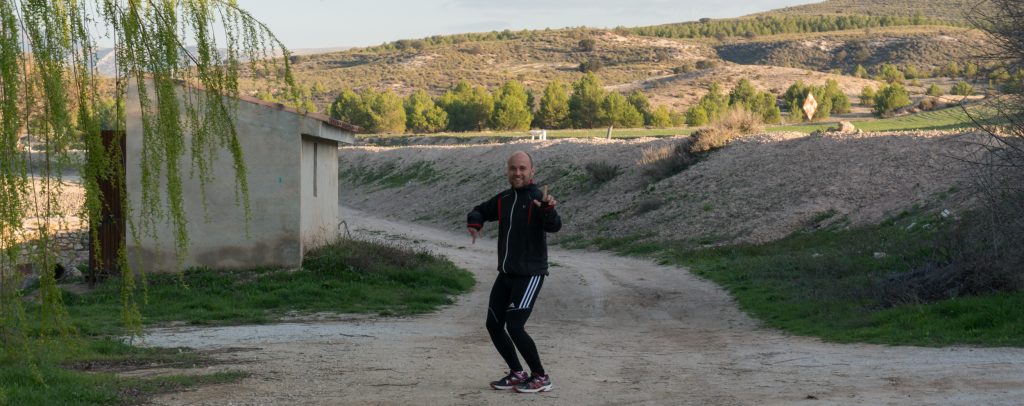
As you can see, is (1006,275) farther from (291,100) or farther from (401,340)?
(291,100)

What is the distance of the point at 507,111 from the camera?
7775cm

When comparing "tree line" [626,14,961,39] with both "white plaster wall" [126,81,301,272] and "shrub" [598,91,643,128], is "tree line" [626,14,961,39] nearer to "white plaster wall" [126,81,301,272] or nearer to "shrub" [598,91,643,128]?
"shrub" [598,91,643,128]

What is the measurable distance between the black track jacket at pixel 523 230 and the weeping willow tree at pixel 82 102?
1.98 metres

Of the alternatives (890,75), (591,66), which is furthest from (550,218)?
(591,66)

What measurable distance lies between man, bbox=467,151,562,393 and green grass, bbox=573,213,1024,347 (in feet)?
18.0

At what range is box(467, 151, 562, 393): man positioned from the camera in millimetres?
8062

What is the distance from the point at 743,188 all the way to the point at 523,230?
977 inches

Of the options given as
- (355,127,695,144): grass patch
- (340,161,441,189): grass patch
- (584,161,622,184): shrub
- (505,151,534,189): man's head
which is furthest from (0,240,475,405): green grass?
(355,127,695,144): grass patch

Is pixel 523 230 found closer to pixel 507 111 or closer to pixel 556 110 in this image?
pixel 507 111

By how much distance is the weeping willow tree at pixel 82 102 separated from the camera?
6.04 m

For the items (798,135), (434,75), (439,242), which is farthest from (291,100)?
(434,75)

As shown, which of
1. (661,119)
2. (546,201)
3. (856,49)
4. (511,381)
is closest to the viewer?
(546,201)

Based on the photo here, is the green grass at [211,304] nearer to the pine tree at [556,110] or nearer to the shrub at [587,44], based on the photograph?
the pine tree at [556,110]

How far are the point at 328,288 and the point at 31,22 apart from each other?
12048 millimetres
